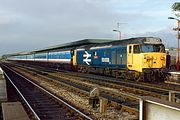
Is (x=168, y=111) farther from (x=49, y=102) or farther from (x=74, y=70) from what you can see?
(x=74, y=70)

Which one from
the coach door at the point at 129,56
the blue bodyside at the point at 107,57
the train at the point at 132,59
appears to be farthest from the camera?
the blue bodyside at the point at 107,57

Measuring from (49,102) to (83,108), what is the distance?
2.55 m

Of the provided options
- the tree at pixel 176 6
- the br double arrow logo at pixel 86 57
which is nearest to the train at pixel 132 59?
the br double arrow logo at pixel 86 57

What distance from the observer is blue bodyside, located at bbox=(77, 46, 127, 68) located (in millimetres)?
25222

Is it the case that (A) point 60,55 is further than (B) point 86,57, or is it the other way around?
(A) point 60,55

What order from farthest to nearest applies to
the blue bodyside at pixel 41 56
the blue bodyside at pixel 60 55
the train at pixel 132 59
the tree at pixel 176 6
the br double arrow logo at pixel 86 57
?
the blue bodyside at pixel 41 56
the tree at pixel 176 6
the blue bodyside at pixel 60 55
the br double arrow logo at pixel 86 57
the train at pixel 132 59

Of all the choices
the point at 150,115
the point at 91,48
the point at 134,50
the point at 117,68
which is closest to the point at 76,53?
the point at 91,48

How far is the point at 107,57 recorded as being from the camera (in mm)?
28328

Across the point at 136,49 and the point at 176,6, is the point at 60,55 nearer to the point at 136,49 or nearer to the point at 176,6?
the point at 176,6

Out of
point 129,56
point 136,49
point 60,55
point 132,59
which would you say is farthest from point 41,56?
point 136,49

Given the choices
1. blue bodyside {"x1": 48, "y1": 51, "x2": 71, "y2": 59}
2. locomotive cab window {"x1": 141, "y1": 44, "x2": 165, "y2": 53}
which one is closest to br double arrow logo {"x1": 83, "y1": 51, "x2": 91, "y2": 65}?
blue bodyside {"x1": 48, "y1": 51, "x2": 71, "y2": 59}

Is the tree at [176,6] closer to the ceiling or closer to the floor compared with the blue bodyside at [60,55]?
closer to the ceiling

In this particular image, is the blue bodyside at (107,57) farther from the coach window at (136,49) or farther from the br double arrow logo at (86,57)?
the coach window at (136,49)

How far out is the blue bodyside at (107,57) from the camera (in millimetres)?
25222
